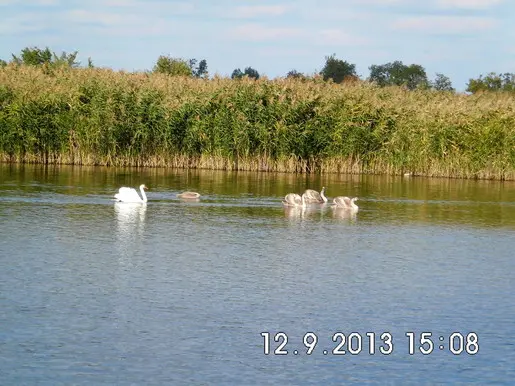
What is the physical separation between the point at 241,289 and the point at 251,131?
780 inches

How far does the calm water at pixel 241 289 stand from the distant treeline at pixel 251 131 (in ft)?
30.7

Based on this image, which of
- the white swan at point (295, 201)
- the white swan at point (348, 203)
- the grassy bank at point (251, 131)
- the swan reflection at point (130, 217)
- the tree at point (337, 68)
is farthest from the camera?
the tree at point (337, 68)

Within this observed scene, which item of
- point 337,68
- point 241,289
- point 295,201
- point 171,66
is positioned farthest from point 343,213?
point 337,68

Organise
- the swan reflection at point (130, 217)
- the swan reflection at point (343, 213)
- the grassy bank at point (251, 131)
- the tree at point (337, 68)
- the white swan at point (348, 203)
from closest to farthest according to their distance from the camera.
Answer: the swan reflection at point (130, 217)
the swan reflection at point (343, 213)
the white swan at point (348, 203)
the grassy bank at point (251, 131)
the tree at point (337, 68)

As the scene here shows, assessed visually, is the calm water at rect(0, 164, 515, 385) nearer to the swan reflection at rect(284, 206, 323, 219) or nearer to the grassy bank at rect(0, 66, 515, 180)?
the swan reflection at rect(284, 206, 323, 219)

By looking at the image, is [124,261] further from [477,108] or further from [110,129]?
[477,108]

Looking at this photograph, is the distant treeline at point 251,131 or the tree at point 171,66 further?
the tree at point 171,66

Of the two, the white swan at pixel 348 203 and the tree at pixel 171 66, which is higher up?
the tree at pixel 171 66

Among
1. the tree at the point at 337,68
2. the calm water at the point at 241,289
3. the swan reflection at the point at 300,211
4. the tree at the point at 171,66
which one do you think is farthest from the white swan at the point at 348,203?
the tree at the point at 337,68

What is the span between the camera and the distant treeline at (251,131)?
32.6 meters

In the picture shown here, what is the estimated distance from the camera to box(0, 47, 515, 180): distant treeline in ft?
107

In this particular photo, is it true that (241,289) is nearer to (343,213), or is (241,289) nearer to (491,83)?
(343,213)

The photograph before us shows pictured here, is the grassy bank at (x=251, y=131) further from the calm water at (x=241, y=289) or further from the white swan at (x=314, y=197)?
the white swan at (x=314, y=197)

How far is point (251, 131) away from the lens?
107ft
